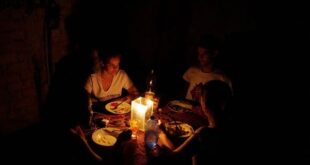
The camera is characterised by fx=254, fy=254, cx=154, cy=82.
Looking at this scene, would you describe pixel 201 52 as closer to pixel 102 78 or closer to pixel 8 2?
pixel 102 78

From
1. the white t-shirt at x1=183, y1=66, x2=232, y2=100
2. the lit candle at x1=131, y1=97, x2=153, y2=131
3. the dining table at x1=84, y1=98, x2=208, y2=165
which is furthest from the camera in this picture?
the white t-shirt at x1=183, y1=66, x2=232, y2=100

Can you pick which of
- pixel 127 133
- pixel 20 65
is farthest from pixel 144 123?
pixel 20 65

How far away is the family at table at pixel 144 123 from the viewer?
218 centimetres

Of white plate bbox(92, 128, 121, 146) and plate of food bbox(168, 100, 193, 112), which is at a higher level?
plate of food bbox(168, 100, 193, 112)

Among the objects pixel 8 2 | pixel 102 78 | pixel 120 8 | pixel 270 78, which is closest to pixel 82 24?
pixel 120 8

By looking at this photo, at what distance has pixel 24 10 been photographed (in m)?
3.84

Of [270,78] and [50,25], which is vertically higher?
[50,25]

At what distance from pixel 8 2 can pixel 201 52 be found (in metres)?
2.84

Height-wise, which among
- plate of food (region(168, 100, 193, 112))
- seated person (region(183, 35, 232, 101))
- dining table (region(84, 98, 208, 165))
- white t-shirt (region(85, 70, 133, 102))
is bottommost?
dining table (region(84, 98, 208, 165))

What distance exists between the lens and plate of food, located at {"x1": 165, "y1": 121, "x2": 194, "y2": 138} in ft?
8.20

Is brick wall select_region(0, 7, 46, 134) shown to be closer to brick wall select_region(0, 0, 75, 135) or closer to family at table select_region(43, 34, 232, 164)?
brick wall select_region(0, 0, 75, 135)

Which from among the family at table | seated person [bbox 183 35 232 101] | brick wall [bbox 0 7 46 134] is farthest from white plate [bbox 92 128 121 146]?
brick wall [bbox 0 7 46 134]

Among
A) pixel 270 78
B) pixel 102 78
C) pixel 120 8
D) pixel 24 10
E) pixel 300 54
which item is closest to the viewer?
pixel 102 78

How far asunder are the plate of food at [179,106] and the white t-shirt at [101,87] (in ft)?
2.66
